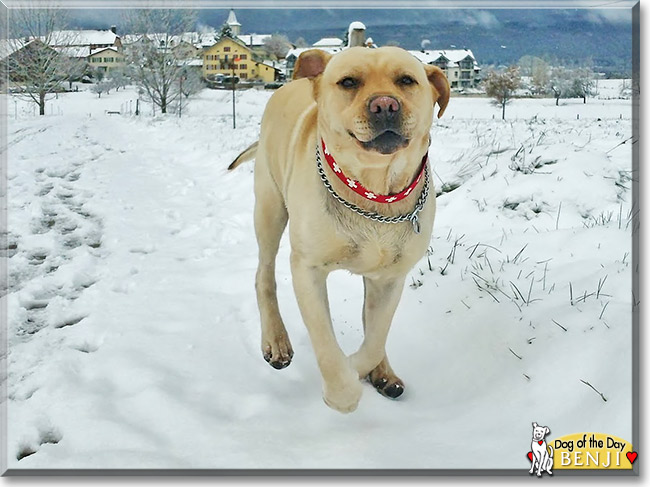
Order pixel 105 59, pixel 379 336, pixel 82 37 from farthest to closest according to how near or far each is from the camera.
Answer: pixel 105 59 → pixel 82 37 → pixel 379 336

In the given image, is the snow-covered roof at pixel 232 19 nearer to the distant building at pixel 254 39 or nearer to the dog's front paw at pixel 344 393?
the distant building at pixel 254 39

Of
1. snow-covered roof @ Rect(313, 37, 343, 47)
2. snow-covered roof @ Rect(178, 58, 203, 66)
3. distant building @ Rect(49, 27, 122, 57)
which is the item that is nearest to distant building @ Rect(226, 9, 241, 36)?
snow-covered roof @ Rect(313, 37, 343, 47)

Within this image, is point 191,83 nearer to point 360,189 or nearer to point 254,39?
point 254,39

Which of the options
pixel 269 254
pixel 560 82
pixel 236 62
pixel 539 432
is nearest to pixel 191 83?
pixel 236 62

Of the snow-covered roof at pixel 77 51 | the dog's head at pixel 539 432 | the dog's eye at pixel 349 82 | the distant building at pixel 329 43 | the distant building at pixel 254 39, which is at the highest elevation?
the snow-covered roof at pixel 77 51

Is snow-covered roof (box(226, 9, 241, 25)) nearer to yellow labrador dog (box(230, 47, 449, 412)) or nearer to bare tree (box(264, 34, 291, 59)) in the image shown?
bare tree (box(264, 34, 291, 59))

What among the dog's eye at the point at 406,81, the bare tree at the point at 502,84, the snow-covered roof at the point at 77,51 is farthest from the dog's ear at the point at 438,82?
the snow-covered roof at the point at 77,51
